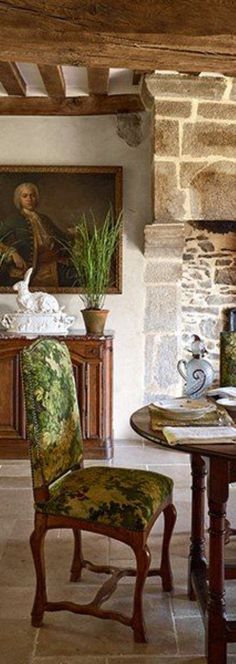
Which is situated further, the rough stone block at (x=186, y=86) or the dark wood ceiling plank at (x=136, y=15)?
the rough stone block at (x=186, y=86)

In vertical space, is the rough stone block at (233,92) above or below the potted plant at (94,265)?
above

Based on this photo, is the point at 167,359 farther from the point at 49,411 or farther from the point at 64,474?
the point at 49,411

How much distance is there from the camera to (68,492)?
216 centimetres

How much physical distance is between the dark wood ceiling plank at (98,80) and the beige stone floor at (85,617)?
2.95 meters

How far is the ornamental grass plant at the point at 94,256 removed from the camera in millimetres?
4590

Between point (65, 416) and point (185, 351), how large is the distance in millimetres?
2874

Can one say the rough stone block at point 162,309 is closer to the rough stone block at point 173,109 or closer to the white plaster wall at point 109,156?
the white plaster wall at point 109,156

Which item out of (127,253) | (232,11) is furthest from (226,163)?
(232,11)

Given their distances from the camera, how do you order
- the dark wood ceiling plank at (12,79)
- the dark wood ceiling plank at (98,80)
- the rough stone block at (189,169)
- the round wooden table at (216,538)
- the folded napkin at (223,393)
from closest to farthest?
the round wooden table at (216,538), the folded napkin at (223,393), the dark wood ceiling plank at (12,79), the dark wood ceiling plank at (98,80), the rough stone block at (189,169)

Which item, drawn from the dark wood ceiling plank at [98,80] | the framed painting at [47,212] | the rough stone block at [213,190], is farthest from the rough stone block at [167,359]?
the dark wood ceiling plank at [98,80]

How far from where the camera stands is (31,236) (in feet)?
16.3

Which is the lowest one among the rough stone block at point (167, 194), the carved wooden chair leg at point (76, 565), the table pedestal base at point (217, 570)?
the carved wooden chair leg at point (76, 565)

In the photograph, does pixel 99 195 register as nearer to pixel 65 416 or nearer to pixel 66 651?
pixel 65 416

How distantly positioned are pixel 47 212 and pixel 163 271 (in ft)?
3.46
